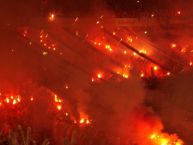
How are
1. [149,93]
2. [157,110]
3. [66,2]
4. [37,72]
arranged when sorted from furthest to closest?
[66,2] → [37,72] → [149,93] → [157,110]

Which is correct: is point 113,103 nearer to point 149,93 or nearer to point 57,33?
point 149,93

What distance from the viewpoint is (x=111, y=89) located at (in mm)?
7430

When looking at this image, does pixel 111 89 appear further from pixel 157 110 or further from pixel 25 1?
pixel 25 1

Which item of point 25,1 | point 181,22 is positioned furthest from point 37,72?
point 181,22

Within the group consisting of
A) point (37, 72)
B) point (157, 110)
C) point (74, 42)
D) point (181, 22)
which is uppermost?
point (181, 22)

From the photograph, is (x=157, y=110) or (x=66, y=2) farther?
(x=66, y=2)

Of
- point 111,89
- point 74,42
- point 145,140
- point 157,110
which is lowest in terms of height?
point 145,140

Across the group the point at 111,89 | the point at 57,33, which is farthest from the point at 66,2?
the point at 111,89

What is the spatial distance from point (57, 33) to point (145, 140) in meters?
3.24

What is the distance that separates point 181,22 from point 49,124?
410cm

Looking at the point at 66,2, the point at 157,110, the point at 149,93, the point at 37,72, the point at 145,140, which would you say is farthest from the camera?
the point at 66,2

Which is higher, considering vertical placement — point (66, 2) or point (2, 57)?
point (66, 2)

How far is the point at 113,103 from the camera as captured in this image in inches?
279

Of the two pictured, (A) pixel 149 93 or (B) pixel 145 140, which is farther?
(A) pixel 149 93
